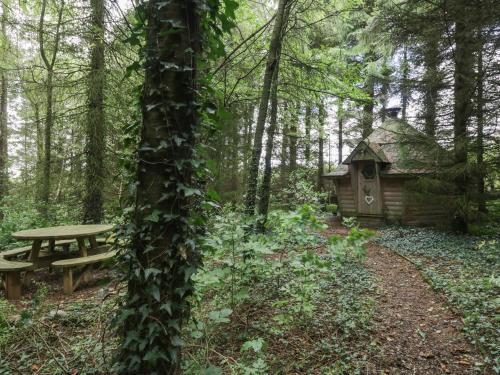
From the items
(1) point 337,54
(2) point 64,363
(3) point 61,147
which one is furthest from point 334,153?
(2) point 64,363

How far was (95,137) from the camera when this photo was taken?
8.32 metres

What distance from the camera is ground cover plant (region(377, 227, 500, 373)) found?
355cm

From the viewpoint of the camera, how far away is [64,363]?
291 centimetres

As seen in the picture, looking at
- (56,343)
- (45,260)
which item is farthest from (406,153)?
(45,260)

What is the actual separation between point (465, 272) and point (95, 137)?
9115 millimetres

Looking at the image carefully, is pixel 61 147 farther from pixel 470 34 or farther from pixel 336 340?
pixel 470 34

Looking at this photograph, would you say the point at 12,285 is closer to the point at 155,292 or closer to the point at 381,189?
the point at 155,292

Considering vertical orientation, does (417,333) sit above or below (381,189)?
below

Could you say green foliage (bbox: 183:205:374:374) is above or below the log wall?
below

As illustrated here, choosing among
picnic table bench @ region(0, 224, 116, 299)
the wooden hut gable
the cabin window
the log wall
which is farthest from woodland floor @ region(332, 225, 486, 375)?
the log wall

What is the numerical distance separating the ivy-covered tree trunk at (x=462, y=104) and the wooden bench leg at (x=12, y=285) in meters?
10.3

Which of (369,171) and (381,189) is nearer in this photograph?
(381,189)

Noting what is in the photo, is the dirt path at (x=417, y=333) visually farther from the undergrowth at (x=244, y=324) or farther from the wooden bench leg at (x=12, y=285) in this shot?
the wooden bench leg at (x=12, y=285)

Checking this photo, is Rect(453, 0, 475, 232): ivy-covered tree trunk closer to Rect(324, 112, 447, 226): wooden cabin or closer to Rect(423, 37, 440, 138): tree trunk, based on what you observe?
Rect(423, 37, 440, 138): tree trunk
